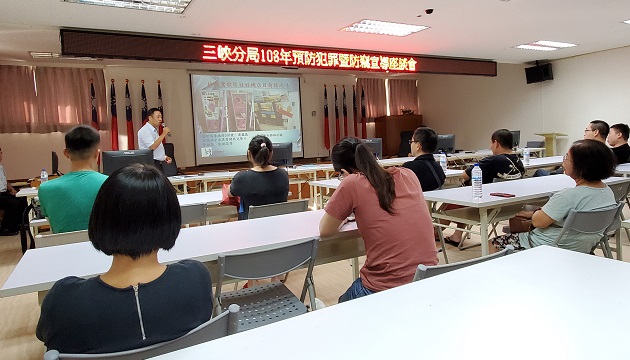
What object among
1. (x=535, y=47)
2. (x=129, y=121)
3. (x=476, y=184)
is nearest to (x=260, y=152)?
(x=476, y=184)

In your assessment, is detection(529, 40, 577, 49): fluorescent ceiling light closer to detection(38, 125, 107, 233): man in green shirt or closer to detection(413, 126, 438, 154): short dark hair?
detection(413, 126, 438, 154): short dark hair

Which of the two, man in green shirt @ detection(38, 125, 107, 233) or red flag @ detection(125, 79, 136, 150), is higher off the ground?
red flag @ detection(125, 79, 136, 150)

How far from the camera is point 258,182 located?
2854mm

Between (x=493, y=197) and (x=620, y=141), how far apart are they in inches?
122

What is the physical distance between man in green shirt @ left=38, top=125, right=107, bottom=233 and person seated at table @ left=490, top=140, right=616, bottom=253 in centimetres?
237

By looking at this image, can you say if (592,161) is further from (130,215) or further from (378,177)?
(130,215)

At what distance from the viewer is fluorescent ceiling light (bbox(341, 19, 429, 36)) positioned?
491 centimetres

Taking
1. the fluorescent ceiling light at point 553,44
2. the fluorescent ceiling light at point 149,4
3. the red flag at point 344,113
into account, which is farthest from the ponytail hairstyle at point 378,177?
the red flag at point 344,113

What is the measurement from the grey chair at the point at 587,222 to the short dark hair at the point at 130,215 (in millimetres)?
2004

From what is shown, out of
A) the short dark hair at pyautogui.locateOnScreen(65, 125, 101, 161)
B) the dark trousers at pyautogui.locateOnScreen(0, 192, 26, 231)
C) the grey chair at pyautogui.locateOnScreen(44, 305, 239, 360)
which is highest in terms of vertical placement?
the short dark hair at pyautogui.locateOnScreen(65, 125, 101, 161)

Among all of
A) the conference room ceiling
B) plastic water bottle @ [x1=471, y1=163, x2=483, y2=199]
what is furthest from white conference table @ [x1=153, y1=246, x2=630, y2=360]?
the conference room ceiling

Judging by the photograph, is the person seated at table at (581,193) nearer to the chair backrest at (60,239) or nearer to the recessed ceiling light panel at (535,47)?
the chair backrest at (60,239)

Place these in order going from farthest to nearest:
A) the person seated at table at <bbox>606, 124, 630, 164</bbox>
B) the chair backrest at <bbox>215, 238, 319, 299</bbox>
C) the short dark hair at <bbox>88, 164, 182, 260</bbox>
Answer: the person seated at table at <bbox>606, 124, 630, 164</bbox>, the chair backrest at <bbox>215, 238, 319, 299</bbox>, the short dark hair at <bbox>88, 164, 182, 260</bbox>

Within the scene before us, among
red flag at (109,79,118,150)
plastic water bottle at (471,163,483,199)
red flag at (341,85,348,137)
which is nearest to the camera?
plastic water bottle at (471,163,483,199)
